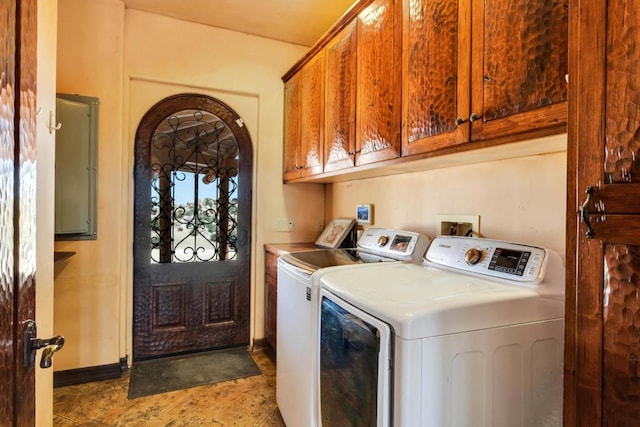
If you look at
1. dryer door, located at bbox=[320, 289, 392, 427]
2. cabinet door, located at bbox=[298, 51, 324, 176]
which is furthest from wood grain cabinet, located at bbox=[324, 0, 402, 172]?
dryer door, located at bbox=[320, 289, 392, 427]

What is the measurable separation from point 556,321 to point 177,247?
98.6 inches

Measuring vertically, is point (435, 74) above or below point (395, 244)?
above

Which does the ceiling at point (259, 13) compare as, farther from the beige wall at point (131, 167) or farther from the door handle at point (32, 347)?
the door handle at point (32, 347)

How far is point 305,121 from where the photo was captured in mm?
2627

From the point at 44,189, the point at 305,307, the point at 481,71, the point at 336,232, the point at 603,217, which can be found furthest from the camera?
the point at 336,232

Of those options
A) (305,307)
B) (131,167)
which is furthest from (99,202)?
(305,307)

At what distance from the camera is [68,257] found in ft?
7.44

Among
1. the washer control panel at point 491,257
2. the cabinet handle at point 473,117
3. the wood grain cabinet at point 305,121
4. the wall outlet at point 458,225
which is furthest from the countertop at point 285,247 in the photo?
the cabinet handle at point 473,117

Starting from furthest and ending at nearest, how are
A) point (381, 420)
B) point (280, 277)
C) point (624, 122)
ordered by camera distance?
point (280, 277)
point (381, 420)
point (624, 122)

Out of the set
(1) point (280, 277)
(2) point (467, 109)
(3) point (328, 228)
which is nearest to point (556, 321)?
(2) point (467, 109)

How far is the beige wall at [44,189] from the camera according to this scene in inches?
49.5

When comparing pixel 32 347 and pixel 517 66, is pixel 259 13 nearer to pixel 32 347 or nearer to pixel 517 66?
pixel 517 66

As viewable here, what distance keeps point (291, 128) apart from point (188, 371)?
2.04 metres

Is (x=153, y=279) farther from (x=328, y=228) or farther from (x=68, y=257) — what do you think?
(x=328, y=228)
